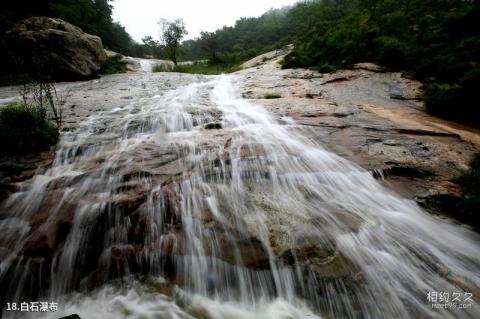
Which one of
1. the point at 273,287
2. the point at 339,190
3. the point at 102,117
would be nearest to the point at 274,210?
the point at 273,287

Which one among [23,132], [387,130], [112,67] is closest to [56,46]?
[112,67]

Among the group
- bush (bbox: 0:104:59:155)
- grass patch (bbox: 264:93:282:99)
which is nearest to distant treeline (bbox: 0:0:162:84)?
bush (bbox: 0:104:59:155)

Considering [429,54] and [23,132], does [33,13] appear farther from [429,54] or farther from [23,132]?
[429,54]

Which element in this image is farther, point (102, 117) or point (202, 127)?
point (102, 117)

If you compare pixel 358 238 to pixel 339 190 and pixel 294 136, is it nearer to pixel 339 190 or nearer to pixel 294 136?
pixel 339 190

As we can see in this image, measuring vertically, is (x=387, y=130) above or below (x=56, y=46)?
below

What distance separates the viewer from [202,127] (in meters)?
5.50

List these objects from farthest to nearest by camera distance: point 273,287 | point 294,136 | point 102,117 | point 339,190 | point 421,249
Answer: point 102,117 → point 294,136 → point 339,190 → point 421,249 → point 273,287

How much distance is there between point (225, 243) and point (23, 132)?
168 inches

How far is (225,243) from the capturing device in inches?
107

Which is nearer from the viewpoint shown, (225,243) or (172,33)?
(225,243)

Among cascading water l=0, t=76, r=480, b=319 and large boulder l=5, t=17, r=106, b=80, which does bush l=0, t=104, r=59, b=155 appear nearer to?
cascading water l=0, t=76, r=480, b=319

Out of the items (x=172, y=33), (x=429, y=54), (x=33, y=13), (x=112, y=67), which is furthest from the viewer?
(x=172, y=33)

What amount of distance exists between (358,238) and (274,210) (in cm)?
102
